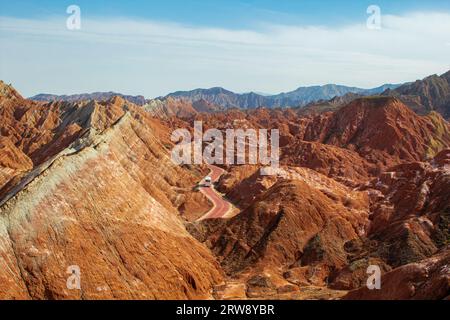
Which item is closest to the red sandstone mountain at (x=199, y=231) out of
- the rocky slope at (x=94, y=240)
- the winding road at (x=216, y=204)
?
the rocky slope at (x=94, y=240)

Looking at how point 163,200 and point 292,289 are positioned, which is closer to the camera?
point 292,289

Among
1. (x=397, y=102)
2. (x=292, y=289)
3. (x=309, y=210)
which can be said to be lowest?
(x=292, y=289)

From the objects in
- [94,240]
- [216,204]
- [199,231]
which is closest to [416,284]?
[94,240]

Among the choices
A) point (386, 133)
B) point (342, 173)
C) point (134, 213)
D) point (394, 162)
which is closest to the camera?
point (134, 213)

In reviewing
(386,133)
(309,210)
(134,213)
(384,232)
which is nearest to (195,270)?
(134,213)

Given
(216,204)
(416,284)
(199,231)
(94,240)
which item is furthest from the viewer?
(216,204)

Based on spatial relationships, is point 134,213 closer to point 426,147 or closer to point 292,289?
point 292,289

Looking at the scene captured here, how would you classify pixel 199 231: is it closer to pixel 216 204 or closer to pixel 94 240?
pixel 216 204

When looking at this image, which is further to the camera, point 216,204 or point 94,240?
point 216,204

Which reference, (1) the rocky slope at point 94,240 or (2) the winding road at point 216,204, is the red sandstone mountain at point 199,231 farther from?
(2) the winding road at point 216,204

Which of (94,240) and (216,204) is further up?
(94,240)

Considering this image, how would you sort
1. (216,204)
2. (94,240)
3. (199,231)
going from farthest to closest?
(216,204) → (199,231) → (94,240)
